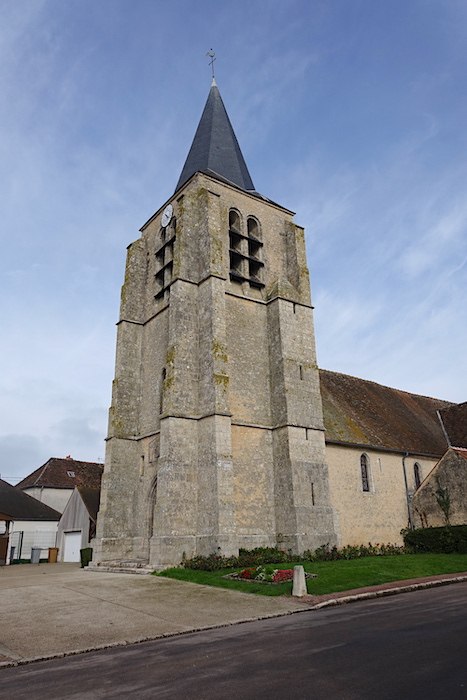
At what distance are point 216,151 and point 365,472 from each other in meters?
16.3

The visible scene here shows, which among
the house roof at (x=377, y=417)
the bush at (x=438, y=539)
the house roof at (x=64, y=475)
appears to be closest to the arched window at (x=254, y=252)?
the house roof at (x=377, y=417)

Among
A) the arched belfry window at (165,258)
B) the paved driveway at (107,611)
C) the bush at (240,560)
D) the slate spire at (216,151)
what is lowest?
the paved driveway at (107,611)

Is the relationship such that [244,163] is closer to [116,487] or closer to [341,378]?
[341,378]

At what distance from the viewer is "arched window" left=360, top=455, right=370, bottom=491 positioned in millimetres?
20000

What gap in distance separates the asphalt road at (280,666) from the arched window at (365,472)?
41.0ft

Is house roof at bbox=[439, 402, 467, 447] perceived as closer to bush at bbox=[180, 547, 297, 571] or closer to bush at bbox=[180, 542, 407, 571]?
bush at bbox=[180, 542, 407, 571]

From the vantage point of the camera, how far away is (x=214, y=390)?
16.6 meters

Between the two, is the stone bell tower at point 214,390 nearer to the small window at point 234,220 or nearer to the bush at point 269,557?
the small window at point 234,220

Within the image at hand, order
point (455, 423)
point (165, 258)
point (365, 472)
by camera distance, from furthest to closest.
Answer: point (455, 423)
point (165, 258)
point (365, 472)

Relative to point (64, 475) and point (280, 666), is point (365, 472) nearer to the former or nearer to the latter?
point (280, 666)

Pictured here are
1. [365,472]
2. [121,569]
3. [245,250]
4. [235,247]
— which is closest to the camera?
[121,569]

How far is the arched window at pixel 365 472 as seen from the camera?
2000cm

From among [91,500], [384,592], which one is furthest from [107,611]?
[91,500]

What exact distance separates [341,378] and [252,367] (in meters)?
8.02
